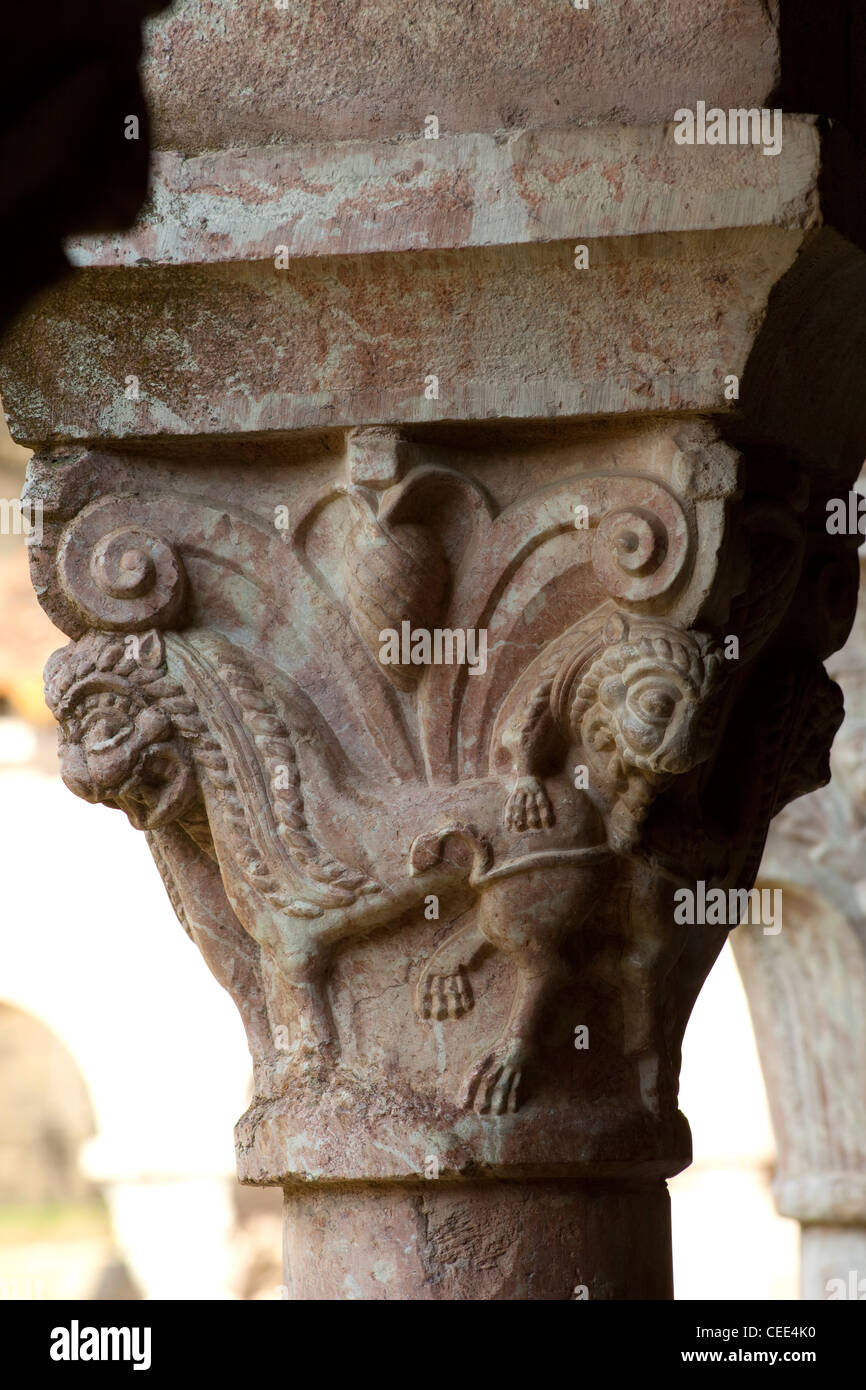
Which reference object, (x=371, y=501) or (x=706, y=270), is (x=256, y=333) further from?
(x=706, y=270)

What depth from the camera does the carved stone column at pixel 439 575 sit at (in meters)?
1.89

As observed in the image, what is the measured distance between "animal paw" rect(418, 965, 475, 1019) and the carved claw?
19 cm

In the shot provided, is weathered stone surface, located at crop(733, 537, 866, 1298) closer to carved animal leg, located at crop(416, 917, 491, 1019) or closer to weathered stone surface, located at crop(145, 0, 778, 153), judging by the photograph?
carved animal leg, located at crop(416, 917, 491, 1019)

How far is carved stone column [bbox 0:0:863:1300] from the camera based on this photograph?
74.3 inches

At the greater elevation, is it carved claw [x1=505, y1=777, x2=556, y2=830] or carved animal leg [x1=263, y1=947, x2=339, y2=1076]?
carved claw [x1=505, y1=777, x2=556, y2=830]

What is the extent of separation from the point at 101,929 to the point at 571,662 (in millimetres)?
5505

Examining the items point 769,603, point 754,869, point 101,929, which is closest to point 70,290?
point 769,603

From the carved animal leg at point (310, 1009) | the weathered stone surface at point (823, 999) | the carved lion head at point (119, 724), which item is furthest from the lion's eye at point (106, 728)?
the weathered stone surface at point (823, 999)

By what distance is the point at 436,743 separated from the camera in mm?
2029

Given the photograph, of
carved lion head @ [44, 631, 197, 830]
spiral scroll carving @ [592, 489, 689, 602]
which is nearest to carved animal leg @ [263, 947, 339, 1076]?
carved lion head @ [44, 631, 197, 830]

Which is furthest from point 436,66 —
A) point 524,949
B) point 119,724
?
point 524,949

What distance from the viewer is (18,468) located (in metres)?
8.75

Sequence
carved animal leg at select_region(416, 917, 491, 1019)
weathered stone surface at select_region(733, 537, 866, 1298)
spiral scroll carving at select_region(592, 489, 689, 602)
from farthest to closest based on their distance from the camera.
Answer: weathered stone surface at select_region(733, 537, 866, 1298) < carved animal leg at select_region(416, 917, 491, 1019) < spiral scroll carving at select_region(592, 489, 689, 602)

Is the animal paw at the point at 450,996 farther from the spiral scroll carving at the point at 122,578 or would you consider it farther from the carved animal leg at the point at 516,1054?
the spiral scroll carving at the point at 122,578
